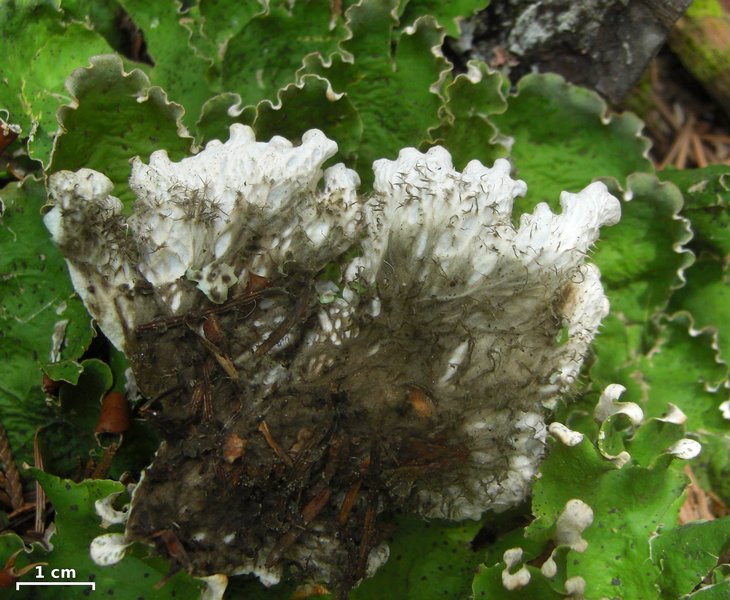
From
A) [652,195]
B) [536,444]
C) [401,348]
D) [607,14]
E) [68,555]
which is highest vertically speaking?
[607,14]

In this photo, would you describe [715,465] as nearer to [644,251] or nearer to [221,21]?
[644,251]

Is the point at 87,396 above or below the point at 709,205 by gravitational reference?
below

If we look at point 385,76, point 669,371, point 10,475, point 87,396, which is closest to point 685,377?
point 669,371

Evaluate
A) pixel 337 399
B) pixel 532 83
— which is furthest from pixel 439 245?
pixel 532 83

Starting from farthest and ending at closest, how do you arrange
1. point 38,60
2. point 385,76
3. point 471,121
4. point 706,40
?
point 706,40, point 385,76, point 471,121, point 38,60

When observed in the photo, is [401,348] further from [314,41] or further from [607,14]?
[607,14]

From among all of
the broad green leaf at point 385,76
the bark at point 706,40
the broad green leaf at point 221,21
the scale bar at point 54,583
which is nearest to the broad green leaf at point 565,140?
the broad green leaf at point 385,76
